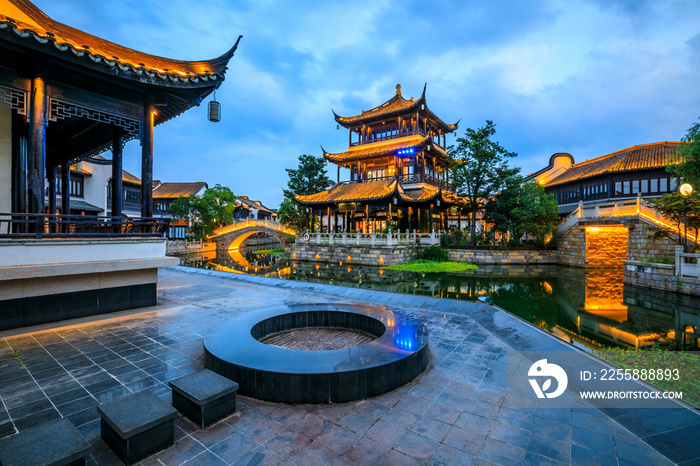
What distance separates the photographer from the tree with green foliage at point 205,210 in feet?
A: 96.4

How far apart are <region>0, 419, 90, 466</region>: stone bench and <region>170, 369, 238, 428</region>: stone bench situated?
0.84 m

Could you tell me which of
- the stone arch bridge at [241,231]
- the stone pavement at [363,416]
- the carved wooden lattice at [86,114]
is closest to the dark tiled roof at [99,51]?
the carved wooden lattice at [86,114]

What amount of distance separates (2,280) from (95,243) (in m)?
1.39

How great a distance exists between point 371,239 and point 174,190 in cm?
3025

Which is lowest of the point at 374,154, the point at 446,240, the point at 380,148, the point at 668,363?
the point at 668,363

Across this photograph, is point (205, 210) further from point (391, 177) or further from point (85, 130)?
point (85, 130)

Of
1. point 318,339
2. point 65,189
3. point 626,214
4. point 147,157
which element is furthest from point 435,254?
point 65,189

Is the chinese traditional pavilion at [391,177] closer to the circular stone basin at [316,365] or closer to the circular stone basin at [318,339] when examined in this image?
the circular stone basin at [318,339]

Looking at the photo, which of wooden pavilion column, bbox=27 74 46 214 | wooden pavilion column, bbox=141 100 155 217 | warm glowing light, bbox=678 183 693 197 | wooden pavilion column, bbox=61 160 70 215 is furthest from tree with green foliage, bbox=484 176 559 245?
Result: wooden pavilion column, bbox=27 74 46 214

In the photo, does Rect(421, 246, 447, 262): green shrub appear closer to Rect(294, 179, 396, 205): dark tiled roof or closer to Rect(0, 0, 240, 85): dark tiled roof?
Rect(294, 179, 396, 205): dark tiled roof

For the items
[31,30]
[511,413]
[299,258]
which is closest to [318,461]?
[511,413]

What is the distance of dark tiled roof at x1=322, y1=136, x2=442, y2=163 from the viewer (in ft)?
87.3

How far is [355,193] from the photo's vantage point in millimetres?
25484

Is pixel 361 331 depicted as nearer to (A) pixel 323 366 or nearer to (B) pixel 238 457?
(A) pixel 323 366
